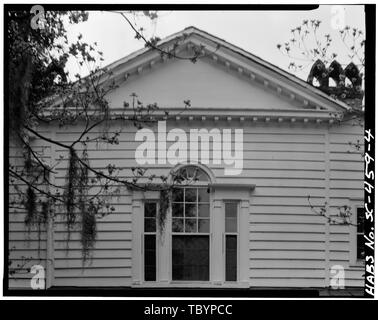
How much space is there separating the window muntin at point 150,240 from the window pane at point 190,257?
154 mm

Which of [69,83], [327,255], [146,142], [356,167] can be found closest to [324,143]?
[356,167]

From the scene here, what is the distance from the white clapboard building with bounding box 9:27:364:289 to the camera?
7637 mm

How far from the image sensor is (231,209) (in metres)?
7.68

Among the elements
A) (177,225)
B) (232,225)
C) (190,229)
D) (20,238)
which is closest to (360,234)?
(232,225)

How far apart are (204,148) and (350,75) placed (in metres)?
1.24

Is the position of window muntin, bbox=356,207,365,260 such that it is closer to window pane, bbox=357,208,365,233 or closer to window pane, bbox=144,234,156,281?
window pane, bbox=357,208,365,233

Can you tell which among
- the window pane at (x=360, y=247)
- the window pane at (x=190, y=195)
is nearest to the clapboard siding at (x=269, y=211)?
the window pane at (x=360, y=247)

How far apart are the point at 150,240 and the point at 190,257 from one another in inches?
13.1

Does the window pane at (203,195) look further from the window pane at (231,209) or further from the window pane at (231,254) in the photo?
the window pane at (231,254)

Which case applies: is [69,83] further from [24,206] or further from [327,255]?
[327,255]

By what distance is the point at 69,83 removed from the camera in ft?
25.0

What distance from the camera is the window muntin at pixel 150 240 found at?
25.2ft

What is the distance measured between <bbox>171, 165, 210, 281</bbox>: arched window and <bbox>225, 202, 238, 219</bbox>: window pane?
0.51 ft
